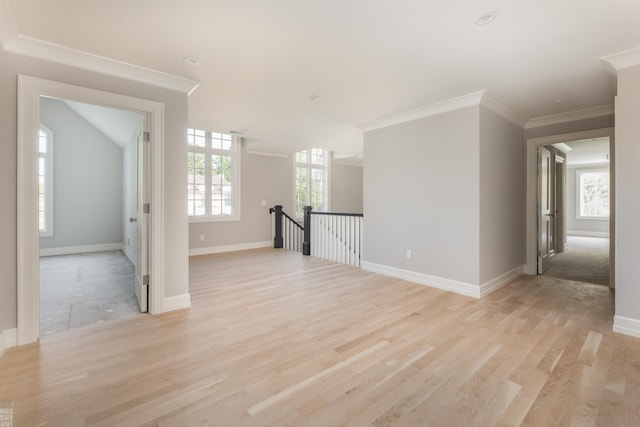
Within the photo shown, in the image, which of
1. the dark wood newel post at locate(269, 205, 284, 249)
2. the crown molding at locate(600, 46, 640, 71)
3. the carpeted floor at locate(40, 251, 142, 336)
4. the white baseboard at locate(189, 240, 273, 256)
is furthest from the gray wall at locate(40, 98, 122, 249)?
the crown molding at locate(600, 46, 640, 71)

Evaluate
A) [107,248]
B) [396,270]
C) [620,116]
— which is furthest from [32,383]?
[107,248]

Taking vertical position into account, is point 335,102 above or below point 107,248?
above

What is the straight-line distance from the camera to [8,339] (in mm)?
2266

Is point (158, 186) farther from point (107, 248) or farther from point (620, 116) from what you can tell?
point (107, 248)

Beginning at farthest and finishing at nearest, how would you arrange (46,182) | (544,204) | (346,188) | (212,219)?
(346,188) → (212,219) → (46,182) → (544,204)

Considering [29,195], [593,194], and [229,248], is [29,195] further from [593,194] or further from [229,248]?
[593,194]

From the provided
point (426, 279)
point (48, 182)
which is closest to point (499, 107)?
point (426, 279)

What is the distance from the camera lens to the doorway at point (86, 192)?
17.1 feet

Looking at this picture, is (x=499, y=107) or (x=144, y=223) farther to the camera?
(x=499, y=107)

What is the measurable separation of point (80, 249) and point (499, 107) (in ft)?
27.6

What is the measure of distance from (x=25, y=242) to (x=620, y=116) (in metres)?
5.09

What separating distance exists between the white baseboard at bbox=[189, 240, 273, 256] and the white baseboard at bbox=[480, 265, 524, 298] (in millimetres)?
4851

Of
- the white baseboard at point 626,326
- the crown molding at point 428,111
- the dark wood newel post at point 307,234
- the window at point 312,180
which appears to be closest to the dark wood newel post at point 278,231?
the window at point 312,180

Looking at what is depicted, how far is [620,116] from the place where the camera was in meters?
2.62
